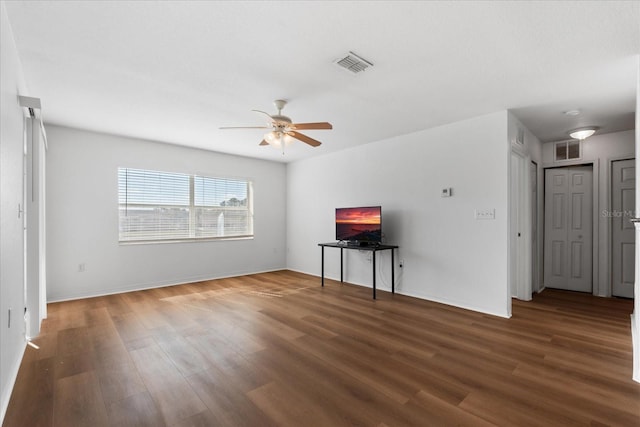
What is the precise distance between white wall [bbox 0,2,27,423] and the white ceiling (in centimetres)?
25

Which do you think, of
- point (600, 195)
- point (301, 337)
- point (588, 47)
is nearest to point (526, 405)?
point (301, 337)

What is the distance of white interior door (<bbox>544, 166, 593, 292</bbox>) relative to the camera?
4875mm

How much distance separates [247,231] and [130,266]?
2.25 metres

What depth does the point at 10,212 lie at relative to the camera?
2.07 metres

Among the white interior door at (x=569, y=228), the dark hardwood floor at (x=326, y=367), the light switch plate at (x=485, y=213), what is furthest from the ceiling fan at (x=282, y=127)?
the white interior door at (x=569, y=228)

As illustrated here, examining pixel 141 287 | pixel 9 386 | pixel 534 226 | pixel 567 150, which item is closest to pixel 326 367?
pixel 9 386

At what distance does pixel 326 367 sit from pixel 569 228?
492cm

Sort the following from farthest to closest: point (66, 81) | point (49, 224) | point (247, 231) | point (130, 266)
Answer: point (247, 231), point (130, 266), point (49, 224), point (66, 81)

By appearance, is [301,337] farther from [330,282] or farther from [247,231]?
[247,231]

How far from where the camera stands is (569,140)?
4941mm

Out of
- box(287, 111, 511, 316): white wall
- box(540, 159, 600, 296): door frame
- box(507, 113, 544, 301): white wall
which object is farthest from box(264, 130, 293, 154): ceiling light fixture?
box(540, 159, 600, 296): door frame

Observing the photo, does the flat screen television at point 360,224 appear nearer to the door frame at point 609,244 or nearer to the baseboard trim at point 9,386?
the door frame at point 609,244

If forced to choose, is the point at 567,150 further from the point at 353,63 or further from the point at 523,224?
the point at 353,63

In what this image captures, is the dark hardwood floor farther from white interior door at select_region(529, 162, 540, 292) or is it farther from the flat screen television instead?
the flat screen television
